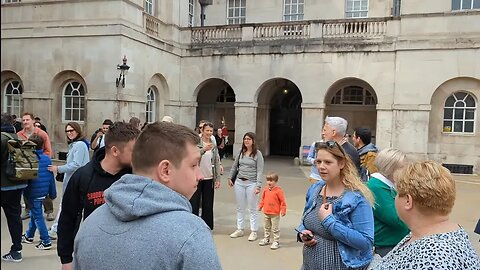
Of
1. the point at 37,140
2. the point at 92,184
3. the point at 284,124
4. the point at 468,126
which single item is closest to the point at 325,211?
the point at 92,184

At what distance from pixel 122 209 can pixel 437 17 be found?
723 inches

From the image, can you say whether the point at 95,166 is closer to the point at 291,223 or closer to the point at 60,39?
the point at 291,223

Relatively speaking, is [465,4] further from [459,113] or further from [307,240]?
[307,240]

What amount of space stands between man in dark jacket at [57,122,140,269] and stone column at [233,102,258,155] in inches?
646

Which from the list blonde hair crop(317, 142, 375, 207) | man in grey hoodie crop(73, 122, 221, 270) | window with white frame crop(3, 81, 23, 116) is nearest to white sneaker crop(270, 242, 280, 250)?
blonde hair crop(317, 142, 375, 207)

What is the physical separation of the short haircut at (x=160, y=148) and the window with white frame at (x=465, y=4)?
18.4 m

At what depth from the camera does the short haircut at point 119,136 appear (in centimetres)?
354

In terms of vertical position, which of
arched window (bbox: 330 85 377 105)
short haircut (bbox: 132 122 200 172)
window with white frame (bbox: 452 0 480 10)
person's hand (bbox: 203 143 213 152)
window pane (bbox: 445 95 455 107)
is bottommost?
person's hand (bbox: 203 143 213 152)

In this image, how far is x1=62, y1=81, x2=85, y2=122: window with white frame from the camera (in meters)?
17.5

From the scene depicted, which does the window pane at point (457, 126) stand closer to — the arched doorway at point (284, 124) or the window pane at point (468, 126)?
the window pane at point (468, 126)

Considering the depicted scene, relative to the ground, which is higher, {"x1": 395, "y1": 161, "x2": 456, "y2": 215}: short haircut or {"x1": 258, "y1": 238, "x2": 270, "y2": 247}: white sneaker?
{"x1": 395, "y1": 161, "x2": 456, "y2": 215}: short haircut

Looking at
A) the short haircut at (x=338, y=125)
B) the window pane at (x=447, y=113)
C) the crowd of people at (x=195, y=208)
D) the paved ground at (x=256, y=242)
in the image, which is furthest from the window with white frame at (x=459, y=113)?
the short haircut at (x=338, y=125)

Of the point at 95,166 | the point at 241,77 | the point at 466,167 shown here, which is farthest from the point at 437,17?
the point at 95,166

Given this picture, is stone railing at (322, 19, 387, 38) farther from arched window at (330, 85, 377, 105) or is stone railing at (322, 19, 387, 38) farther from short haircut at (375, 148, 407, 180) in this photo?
short haircut at (375, 148, 407, 180)
